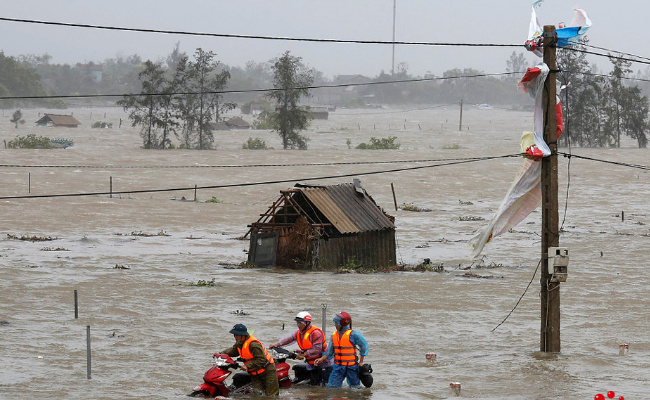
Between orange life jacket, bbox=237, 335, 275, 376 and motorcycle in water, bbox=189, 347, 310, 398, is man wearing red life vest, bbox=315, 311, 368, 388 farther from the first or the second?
orange life jacket, bbox=237, 335, 275, 376

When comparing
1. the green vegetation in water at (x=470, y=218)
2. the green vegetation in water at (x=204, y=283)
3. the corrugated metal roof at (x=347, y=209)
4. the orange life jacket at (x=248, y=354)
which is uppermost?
A: the corrugated metal roof at (x=347, y=209)

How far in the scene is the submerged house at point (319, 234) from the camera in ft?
103

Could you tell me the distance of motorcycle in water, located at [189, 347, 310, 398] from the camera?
15117 mm

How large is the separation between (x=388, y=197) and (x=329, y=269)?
23437mm

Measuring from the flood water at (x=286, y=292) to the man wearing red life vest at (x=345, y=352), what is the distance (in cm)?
27

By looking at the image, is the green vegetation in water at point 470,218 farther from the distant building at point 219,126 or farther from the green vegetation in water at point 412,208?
the distant building at point 219,126

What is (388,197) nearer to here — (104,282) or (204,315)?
(104,282)

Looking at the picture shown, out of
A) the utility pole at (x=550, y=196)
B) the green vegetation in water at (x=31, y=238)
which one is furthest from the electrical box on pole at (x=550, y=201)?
the green vegetation in water at (x=31, y=238)

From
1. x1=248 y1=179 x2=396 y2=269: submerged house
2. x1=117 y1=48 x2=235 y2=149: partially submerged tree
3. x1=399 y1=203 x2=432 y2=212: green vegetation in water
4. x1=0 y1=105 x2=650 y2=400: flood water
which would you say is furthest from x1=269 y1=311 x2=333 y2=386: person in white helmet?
x1=117 y1=48 x2=235 y2=149: partially submerged tree

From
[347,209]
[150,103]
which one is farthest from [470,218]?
[150,103]

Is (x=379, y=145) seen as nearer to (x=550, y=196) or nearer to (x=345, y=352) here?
(x=550, y=196)

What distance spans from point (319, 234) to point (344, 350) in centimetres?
1590

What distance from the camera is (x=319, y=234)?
102 ft

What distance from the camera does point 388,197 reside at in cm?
5462
